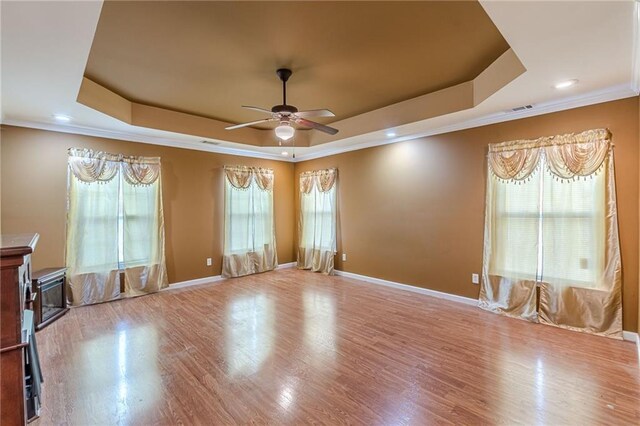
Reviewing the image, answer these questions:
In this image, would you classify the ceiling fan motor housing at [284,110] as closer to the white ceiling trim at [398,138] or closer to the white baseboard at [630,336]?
the white ceiling trim at [398,138]

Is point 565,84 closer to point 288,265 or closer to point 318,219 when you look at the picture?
point 318,219

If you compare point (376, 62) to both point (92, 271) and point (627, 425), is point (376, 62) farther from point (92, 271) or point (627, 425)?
point (92, 271)

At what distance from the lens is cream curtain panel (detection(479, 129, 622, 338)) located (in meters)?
3.01

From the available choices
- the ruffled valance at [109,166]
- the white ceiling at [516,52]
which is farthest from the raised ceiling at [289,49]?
the ruffled valance at [109,166]

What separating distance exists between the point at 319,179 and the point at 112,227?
3.69m

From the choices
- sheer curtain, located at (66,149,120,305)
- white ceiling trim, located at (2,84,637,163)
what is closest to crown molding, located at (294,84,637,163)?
white ceiling trim, located at (2,84,637,163)

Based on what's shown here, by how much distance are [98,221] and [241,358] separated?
3228mm

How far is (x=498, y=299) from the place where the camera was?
147 inches

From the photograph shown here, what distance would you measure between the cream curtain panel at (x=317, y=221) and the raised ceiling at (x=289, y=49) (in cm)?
226

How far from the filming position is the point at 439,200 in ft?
14.3

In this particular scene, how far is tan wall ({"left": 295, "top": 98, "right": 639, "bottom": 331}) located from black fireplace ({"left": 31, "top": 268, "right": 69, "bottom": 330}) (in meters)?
4.33

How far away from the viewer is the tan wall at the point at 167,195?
372 cm

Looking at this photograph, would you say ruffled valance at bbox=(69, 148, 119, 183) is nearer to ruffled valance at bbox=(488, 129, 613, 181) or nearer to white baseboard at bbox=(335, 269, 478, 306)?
white baseboard at bbox=(335, 269, 478, 306)

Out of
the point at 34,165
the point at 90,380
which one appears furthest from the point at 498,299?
the point at 34,165
